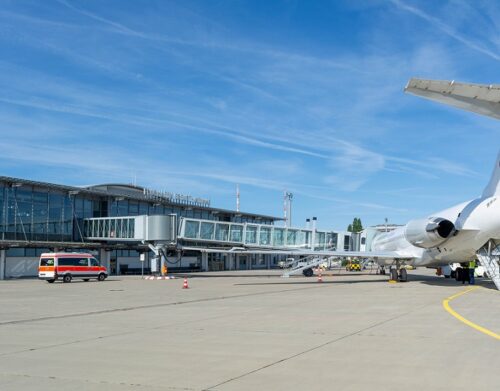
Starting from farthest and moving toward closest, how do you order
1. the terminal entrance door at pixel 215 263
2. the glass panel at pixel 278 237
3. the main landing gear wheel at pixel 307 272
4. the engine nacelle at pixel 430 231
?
the terminal entrance door at pixel 215 263
the glass panel at pixel 278 237
the main landing gear wheel at pixel 307 272
the engine nacelle at pixel 430 231

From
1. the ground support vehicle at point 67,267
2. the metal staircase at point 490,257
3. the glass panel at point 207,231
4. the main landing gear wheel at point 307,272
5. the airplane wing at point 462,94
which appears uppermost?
the airplane wing at point 462,94

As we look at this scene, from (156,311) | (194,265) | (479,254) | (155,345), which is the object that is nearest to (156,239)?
(194,265)

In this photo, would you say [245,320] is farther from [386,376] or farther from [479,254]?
[479,254]

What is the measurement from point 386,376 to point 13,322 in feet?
38.0

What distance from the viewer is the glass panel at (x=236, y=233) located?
58.0m

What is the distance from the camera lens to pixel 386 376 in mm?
8148

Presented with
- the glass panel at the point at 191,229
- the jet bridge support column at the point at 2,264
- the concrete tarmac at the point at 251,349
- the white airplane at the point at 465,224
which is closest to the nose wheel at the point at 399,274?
the white airplane at the point at 465,224

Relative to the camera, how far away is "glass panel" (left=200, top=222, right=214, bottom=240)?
5550 centimetres

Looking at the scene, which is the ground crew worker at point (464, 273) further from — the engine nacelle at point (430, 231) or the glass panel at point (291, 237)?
the glass panel at point (291, 237)

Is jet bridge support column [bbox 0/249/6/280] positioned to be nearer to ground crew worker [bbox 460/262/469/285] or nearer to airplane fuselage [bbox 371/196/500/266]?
airplane fuselage [bbox 371/196/500/266]

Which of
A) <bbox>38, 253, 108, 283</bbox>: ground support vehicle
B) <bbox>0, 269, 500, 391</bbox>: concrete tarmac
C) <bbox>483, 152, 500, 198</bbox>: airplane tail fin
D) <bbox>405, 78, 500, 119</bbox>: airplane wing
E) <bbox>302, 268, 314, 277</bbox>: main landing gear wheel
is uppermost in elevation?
<bbox>405, 78, 500, 119</bbox>: airplane wing

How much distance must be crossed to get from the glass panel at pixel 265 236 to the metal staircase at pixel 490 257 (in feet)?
98.2

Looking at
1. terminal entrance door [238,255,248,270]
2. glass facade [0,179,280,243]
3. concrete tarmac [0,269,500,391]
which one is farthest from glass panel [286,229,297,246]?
concrete tarmac [0,269,500,391]

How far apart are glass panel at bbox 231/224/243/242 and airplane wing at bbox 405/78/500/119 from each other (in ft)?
121
